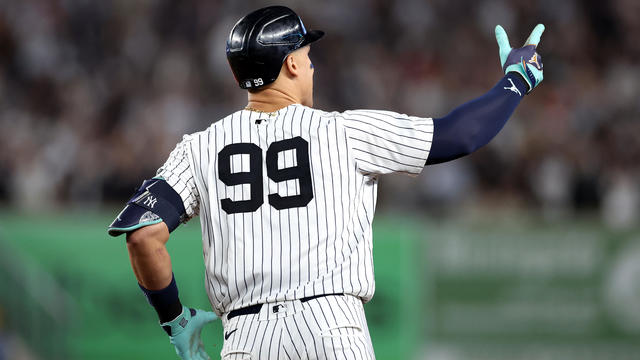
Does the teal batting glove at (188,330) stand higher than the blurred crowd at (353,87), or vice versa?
the blurred crowd at (353,87)

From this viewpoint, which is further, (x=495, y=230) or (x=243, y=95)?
(x=243, y=95)

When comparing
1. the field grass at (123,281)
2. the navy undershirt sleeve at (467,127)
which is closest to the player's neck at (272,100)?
the navy undershirt sleeve at (467,127)

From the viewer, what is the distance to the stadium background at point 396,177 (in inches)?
342

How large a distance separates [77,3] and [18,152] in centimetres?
349

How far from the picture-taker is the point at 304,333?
123 inches

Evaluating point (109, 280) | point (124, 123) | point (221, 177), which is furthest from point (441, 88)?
point (221, 177)

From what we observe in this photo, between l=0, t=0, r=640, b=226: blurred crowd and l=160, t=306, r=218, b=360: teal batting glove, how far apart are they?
20.9ft

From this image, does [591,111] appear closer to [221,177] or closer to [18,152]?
[18,152]

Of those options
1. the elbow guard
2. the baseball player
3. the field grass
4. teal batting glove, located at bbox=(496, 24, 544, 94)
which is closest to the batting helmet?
the baseball player

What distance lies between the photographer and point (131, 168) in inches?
391

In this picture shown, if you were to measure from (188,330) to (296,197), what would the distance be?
0.68m

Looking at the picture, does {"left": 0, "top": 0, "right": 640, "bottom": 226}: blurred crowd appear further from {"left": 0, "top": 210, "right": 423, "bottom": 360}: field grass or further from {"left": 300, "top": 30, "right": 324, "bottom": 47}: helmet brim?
{"left": 300, "top": 30, "right": 324, "bottom": 47}: helmet brim

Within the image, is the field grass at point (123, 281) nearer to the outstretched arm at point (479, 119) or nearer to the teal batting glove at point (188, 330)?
the teal batting glove at point (188, 330)

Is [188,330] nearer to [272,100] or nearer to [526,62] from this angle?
[272,100]
